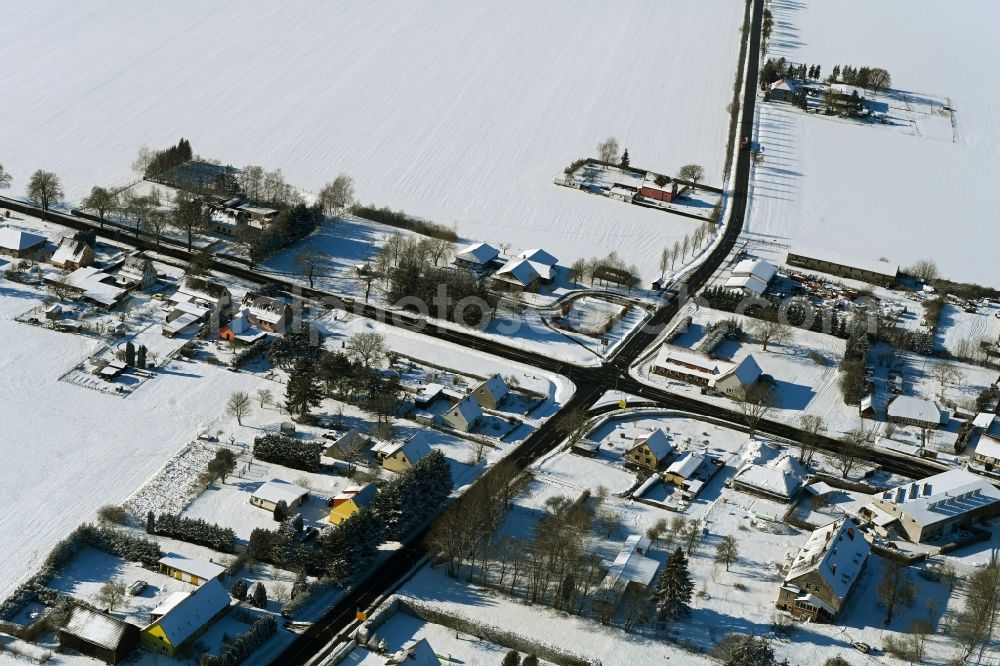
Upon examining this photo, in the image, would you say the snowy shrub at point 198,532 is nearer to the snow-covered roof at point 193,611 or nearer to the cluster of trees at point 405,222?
the snow-covered roof at point 193,611

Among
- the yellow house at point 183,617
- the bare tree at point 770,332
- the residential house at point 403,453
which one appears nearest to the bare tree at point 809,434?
the bare tree at point 770,332

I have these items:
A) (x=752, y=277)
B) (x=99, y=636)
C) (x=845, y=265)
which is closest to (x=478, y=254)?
(x=752, y=277)

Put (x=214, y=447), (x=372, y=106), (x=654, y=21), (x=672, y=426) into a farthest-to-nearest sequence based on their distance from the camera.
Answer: (x=654, y=21)
(x=372, y=106)
(x=672, y=426)
(x=214, y=447)

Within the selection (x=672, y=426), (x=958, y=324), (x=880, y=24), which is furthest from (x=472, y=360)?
(x=880, y=24)

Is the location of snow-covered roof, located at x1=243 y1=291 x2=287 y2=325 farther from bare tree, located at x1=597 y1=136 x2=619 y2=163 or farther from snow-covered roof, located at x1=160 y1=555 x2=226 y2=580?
bare tree, located at x1=597 y1=136 x2=619 y2=163

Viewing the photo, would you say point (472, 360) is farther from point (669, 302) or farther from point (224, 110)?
point (224, 110)

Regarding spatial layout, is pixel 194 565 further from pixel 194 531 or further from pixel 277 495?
pixel 277 495
